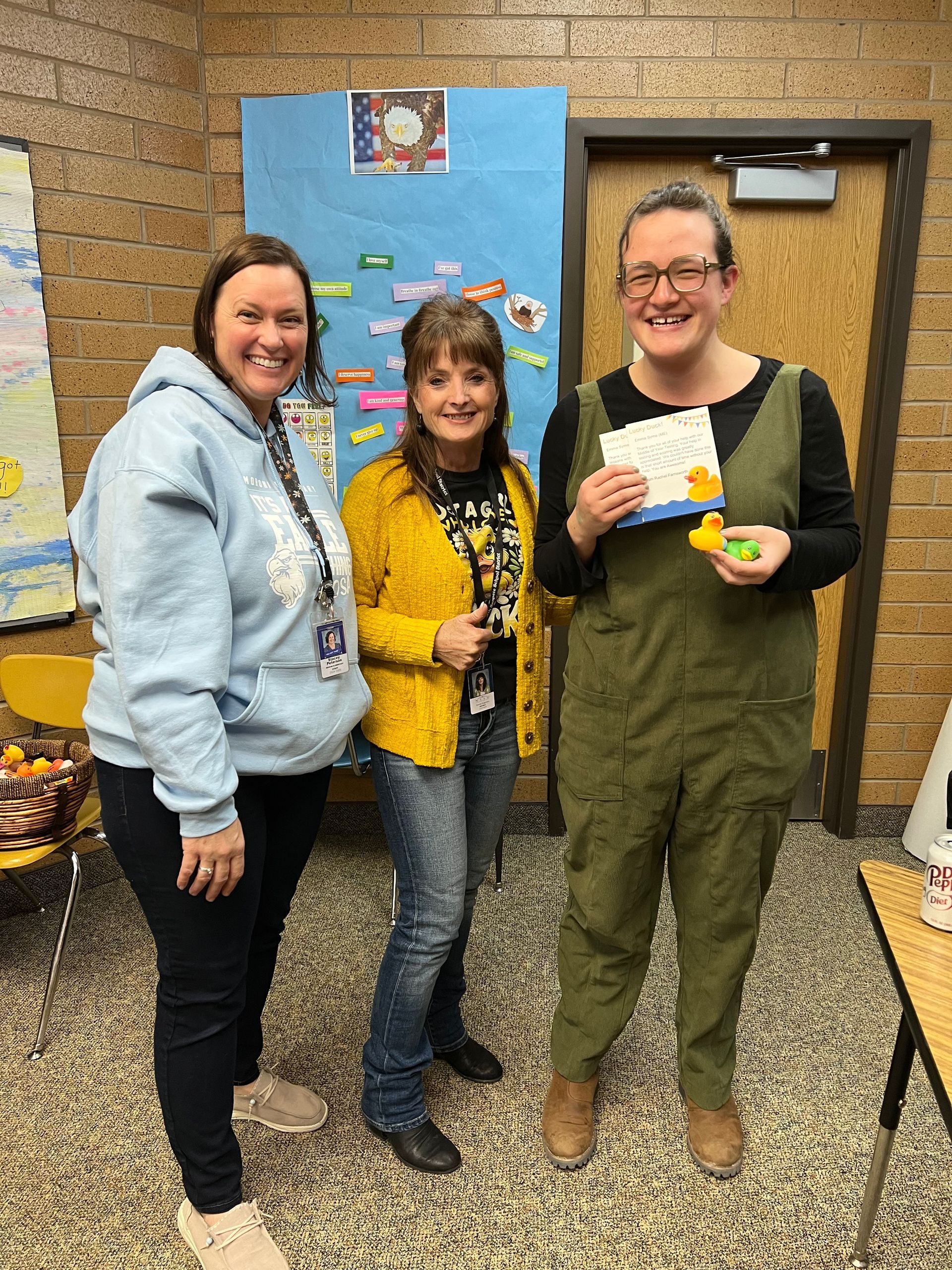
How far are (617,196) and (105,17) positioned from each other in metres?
1.60

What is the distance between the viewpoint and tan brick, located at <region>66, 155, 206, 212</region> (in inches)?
98.0

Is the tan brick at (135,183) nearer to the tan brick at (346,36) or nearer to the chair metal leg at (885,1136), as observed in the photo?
the tan brick at (346,36)

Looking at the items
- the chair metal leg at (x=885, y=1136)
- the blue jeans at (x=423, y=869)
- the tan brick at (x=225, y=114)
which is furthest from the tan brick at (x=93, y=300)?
the chair metal leg at (x=885, y=1136)

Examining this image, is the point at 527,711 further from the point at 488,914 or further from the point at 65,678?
the point at 65,678

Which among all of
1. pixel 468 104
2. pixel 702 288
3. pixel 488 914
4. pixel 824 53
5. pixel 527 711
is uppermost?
pixel 824 53

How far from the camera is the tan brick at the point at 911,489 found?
289 centimetres

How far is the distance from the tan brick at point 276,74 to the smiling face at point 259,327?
5.99ft

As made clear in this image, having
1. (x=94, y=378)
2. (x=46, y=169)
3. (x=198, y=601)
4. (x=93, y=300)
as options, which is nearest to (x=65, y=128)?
(x=46, y=169)

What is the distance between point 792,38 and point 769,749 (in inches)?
93.5

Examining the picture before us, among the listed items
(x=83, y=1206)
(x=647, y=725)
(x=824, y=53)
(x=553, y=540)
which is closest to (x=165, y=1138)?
(x=83, y=1206)

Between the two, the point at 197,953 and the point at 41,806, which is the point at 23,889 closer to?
the point at 41,806

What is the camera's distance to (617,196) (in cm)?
280

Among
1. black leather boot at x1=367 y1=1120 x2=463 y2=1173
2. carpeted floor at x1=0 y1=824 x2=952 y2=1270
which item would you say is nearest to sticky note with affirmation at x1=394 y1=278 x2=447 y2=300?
carpeted floor at x1=0 y1=824 x2=952 y2=1270

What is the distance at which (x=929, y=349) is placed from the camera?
2803 millimetres
